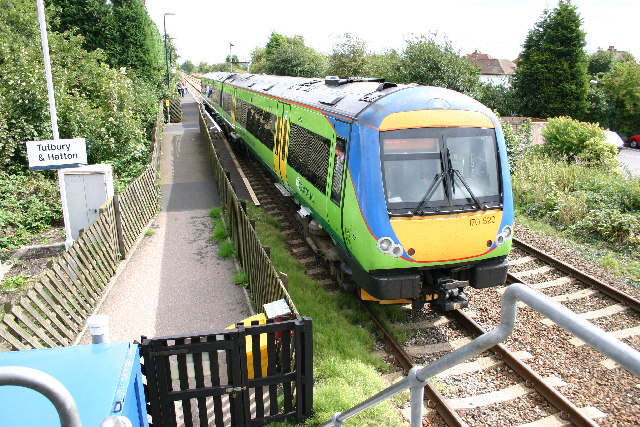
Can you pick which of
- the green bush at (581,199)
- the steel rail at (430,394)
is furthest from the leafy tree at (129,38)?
the steel rail at (430,394)

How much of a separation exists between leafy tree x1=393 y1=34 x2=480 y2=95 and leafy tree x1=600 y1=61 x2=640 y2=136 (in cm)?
2103

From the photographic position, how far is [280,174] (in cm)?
1149

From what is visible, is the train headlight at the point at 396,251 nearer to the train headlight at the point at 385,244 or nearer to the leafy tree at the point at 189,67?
the train headlight at the point at 385,244

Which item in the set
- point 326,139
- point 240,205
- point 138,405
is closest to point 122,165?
point 240,205

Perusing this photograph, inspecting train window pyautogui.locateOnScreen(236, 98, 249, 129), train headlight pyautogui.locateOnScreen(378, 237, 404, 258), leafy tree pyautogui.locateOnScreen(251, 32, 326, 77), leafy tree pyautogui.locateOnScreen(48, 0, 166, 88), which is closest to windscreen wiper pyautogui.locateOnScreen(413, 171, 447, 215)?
train headlight pyautogui.locateOnScreen(378, 237, 404, 258)

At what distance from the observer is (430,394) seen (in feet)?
18.1

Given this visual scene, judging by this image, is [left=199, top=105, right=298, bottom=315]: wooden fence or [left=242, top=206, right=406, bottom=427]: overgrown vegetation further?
[left=199, top=105, right=298, bottom=315]: wooden fence

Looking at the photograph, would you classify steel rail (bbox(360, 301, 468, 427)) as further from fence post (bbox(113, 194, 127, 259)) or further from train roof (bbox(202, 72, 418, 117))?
fence post (bbox(113, 194, 127, 259))

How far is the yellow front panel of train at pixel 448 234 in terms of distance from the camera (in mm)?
6246

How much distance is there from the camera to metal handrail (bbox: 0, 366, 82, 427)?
1.44m

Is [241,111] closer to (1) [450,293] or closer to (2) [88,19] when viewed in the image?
(1) [450,293]

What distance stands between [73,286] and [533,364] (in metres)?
6.29

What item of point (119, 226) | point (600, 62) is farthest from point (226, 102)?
point (600, 62)

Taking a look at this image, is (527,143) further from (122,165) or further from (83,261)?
(83,261)
